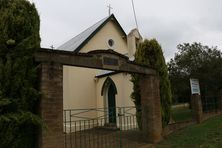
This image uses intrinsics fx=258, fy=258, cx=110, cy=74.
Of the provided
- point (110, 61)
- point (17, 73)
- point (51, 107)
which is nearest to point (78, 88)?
point (110, 61)

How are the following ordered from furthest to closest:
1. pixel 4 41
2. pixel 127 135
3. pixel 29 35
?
pixel 127 135, pixel 29 35, pixel 4 41

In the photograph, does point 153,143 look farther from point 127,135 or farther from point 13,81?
point 13,81

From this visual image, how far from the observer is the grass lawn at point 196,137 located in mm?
8297

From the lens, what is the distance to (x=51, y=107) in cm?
588

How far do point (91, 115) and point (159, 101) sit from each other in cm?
672

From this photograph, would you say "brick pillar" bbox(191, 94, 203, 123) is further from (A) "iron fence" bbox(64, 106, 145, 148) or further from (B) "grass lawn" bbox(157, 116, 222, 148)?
(A) "iron fence" bbox(64, 106, 145, 148)

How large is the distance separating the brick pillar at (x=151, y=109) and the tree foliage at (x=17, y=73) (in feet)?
15.3

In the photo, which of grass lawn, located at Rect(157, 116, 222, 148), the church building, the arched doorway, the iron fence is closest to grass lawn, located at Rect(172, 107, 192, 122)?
the iron fence

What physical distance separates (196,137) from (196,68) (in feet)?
26.9

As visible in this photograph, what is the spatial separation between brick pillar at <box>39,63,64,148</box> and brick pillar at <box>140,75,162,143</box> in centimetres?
396

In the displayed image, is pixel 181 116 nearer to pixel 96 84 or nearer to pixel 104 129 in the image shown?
pixel 96 84

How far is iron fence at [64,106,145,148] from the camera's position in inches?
338

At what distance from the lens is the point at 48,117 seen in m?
5.80

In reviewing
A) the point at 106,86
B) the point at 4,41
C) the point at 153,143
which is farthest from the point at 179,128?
the point at 4,41
